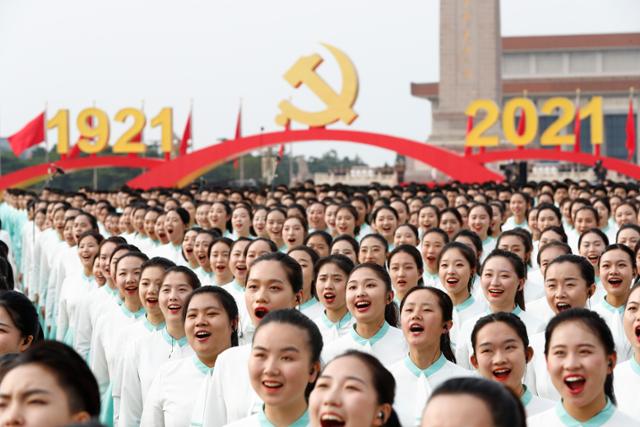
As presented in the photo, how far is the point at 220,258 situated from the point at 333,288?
1.68 metres

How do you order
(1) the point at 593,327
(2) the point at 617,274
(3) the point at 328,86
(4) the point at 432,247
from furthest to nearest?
(3) the point at 328,86
(4) the point at 432,247
(2) the point at 617,274
(1) the point at 593,327

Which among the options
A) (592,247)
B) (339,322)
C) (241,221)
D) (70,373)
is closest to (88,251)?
(241,221)

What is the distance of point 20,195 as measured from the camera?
19469 millimetres

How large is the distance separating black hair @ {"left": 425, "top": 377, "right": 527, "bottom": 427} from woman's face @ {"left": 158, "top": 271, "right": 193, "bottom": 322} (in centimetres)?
289

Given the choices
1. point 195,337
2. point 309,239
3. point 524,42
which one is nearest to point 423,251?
point 309,239

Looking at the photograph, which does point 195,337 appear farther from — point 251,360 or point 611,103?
point 611,103

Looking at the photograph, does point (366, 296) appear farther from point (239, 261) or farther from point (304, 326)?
point (239, 261)

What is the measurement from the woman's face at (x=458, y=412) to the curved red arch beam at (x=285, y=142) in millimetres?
21001

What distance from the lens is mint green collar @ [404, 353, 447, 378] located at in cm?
521

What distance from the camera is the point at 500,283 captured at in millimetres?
6391

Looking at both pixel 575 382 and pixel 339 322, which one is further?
pixel 339 322

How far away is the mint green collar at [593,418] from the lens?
13.9 ft

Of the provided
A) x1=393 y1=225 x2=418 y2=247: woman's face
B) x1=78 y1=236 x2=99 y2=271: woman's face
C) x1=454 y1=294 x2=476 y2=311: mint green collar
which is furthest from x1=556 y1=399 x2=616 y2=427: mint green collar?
x1=78 y1=236 x2=99 y2=271: woman's face

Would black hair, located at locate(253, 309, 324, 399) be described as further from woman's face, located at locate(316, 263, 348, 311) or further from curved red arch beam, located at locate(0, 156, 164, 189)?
curved red arch beam, located at locate(0, 156, 164, 189)
